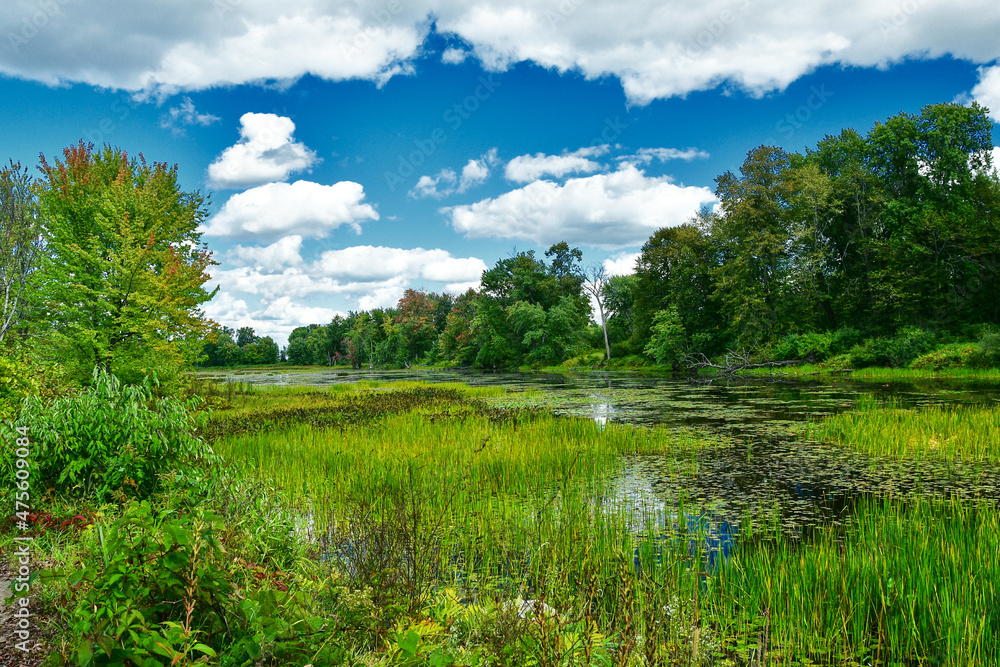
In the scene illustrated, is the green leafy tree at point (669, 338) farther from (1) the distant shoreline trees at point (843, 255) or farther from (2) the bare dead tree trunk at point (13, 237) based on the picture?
(2) the bare dead tree trunk at point (13, 237)

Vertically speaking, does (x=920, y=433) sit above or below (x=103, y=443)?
below

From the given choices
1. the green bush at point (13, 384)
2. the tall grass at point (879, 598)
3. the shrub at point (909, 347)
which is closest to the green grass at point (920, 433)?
the tall grass at point (879, 598)

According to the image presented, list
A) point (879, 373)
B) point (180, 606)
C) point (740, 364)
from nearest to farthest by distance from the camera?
point (180, 606), point (879, 373), point (740, 364)

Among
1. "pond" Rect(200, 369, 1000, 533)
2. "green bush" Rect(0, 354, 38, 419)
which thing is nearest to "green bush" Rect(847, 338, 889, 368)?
"pond" Rect(200, 369, 1000, 533)

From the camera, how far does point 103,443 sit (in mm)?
4957

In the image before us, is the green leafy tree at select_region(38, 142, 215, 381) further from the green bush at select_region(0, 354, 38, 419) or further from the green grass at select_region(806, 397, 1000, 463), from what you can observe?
the green grass at select_region(806, 397, 1000, 463)

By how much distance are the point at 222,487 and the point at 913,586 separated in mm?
5830

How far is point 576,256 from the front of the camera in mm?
63312

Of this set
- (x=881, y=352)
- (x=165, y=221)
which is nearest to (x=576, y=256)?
(x=881, y=352)

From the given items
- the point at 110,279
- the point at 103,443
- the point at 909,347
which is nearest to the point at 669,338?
the point at 909,347

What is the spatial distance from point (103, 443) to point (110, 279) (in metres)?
12.5

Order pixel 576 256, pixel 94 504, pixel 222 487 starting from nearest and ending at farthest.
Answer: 1. pixel 222 487
2. pixel 94 504
3. pixel 576 256

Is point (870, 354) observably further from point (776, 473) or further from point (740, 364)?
point (776, 473)

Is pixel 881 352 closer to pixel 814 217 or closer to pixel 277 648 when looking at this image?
pixel 814 217
